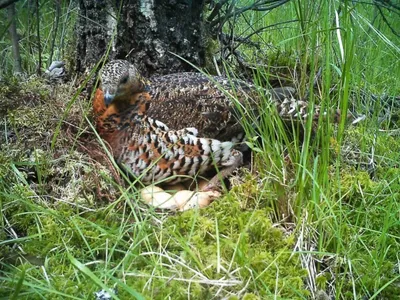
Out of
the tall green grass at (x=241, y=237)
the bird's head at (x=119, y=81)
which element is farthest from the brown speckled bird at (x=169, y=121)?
the tall green grass at (x=241, y=237)

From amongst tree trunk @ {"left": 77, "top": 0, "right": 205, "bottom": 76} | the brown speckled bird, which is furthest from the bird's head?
tree trunk @ {"left": 77, "top": 0, "right": 205, "bottom": 76}

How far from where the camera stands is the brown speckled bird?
294 centimetres

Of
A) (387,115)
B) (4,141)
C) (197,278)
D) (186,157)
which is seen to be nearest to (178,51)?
(186,157)

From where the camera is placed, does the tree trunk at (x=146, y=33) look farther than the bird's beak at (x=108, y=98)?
Yes

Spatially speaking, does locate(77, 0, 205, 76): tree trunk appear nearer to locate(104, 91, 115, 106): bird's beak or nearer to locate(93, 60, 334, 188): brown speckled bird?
locate(93, 60, 334, 188): brown speckled bird

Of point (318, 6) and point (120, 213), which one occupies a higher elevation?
point (318, 6)

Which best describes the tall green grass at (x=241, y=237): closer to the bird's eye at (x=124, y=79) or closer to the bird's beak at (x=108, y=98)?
the bird's beak at (x=108, y=98)

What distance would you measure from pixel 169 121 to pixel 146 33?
0.68 m

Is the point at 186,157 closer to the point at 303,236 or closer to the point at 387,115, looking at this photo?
the point at 303,236

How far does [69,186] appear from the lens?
2711 millimetres

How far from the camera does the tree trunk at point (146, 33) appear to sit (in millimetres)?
3314

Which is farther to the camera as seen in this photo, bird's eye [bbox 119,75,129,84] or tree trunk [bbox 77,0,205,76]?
tree trunk [bbox 77,0,205,76]

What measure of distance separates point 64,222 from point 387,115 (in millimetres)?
2247

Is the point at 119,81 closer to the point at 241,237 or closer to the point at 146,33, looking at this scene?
the point at 146,33
